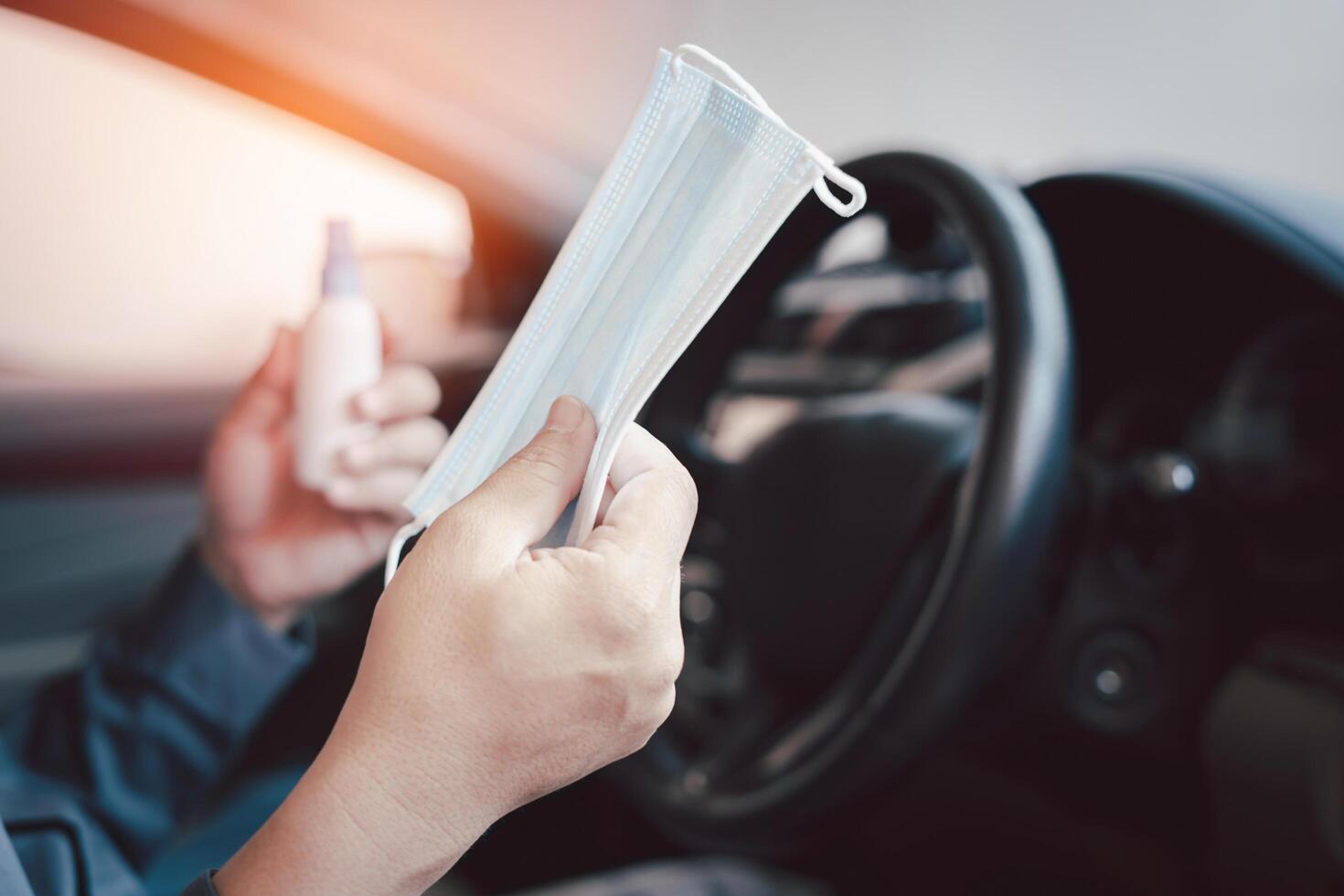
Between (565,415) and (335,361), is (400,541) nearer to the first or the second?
(565,415)

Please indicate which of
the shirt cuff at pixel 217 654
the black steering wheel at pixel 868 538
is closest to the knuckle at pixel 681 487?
the black steering wheel at pixel 868 538

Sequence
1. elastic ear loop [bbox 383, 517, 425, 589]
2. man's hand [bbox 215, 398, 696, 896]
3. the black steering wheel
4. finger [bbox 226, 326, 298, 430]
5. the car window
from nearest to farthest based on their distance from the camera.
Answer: man's hand [bbox 215, 398, 696, 896] < elastic ear loop [bbox 383, 517, 425, 589] < the black steering wheel < finger [bbox 226, 326, 298, 430] < the car window

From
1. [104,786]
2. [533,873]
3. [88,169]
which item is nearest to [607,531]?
[104,786]

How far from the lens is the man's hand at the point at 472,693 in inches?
12.8

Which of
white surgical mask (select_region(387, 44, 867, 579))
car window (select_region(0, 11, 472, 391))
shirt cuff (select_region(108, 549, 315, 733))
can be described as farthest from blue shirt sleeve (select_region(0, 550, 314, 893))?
white surgical mask (select_region(387, 44, 867, 579))

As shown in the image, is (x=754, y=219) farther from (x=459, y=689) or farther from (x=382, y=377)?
(x=382, y=377)

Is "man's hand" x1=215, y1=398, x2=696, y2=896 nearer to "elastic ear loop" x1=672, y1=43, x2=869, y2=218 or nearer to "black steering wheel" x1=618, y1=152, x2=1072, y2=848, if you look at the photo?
"elastic ear loop" x1=672, y1=43, x2=869, y2=218

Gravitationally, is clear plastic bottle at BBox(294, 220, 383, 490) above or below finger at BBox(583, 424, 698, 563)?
below

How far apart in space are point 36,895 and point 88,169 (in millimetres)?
924

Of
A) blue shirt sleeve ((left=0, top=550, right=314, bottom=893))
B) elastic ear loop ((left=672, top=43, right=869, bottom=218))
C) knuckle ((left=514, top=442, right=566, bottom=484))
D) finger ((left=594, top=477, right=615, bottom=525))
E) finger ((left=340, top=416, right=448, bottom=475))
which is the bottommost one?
blue shirt sleeve ((left=0, top=550, right=314, bottom=893))

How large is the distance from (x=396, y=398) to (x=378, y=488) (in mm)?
59

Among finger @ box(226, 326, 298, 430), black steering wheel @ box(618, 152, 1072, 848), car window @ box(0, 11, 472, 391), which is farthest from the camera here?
car window @ box(0, 11, 472, 391)

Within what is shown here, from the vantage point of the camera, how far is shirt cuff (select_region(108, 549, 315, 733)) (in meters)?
0.76

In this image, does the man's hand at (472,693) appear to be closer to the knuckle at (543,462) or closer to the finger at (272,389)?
the knuckle at (543,462)
